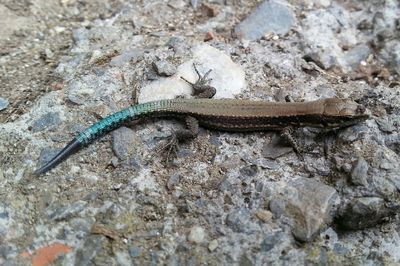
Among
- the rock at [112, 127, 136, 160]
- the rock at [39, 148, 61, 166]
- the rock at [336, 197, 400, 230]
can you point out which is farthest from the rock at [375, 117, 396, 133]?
the rock at [39, 148, 61, 166]

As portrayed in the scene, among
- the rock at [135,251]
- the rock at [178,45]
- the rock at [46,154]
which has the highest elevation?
the rock at [178,45]

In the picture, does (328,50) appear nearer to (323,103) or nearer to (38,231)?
(323,103)

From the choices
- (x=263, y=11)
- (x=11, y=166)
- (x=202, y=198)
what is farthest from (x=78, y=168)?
(x=263, y=11)

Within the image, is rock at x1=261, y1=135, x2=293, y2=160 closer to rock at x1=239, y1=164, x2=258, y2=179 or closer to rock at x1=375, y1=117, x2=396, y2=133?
rock at x1=239, y1=164, x2=258, y2=179

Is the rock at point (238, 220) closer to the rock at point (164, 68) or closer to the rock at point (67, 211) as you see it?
the rock at point (67, 211)

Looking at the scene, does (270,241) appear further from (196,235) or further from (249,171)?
(249,171)

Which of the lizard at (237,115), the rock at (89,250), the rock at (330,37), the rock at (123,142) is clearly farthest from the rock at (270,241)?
the rock at (330,37)
